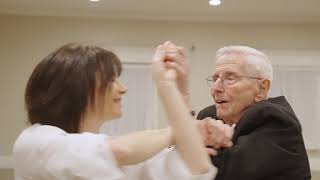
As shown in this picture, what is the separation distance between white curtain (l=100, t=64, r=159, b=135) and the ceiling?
65cm

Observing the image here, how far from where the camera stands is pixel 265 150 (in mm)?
1385

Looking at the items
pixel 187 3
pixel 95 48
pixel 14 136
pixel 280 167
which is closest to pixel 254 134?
pixel 280 167

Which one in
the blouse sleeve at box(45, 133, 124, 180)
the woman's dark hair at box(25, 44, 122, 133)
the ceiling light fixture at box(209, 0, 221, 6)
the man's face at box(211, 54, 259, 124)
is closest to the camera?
the blouse sleeve at box(45, 133, 124, 180)

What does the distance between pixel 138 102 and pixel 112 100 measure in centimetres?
428

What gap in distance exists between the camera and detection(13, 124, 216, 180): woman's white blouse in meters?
0.97

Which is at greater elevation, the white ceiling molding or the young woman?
the young woman

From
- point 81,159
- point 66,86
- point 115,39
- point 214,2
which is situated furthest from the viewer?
point 115,39

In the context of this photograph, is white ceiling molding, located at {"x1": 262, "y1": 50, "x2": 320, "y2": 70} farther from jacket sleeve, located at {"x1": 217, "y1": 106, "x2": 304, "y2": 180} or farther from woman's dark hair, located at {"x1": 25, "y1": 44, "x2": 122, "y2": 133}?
woman's dark hair, located at {"x1": 25, "y1": 44, "x2": 122, "y2": 133}

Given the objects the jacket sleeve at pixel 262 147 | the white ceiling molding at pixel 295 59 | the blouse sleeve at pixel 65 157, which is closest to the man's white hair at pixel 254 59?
the jacket sleeve at pixel 262 147

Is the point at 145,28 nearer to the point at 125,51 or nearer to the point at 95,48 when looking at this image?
the point at 125,51

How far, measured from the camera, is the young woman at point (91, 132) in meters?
0.98

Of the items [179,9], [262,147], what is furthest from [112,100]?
[179,9]

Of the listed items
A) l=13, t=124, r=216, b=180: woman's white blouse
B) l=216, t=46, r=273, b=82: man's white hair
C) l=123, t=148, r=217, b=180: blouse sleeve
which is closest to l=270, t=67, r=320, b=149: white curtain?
l=216, t=46, r=273, b=82: man's white hair

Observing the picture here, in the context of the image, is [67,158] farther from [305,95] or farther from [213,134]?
[305,95]
